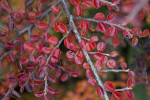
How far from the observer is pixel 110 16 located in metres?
0.85

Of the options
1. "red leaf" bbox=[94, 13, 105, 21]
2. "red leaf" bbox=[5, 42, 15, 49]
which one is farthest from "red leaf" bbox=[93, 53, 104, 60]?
"red leaf" bbox=[5, 42, 15, 49]

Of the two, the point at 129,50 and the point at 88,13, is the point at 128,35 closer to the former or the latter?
the point at 88,13

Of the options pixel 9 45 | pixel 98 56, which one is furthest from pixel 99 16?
pixel 9 45

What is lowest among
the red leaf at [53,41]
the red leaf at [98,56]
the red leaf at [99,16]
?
the red leaf at [98,56]

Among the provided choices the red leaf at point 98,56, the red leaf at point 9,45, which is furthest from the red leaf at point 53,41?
the red leaf at point 9,45

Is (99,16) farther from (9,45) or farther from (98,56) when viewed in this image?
(9,45)

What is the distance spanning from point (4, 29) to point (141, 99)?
205 cm

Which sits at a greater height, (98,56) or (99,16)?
(99,16)

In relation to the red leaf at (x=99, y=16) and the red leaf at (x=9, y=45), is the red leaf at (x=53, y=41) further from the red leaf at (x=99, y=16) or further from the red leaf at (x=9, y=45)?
the red leaf at (x=9, y=45)

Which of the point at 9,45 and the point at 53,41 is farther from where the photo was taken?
the point at 9,45

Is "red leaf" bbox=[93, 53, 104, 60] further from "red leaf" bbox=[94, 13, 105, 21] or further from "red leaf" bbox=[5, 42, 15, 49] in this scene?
"red leaf" bbox=[5, 42, 15, 49]

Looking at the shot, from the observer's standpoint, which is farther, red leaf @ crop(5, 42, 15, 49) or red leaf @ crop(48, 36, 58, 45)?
red leaf @ crop(5, 42, 15, 49)

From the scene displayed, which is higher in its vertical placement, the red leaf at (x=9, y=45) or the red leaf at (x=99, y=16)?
the red leaf at (x=99, y=16)

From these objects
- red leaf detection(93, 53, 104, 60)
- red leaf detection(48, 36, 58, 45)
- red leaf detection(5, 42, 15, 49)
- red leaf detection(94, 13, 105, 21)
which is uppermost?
red leaf detection(94, 13, 105, 21)
